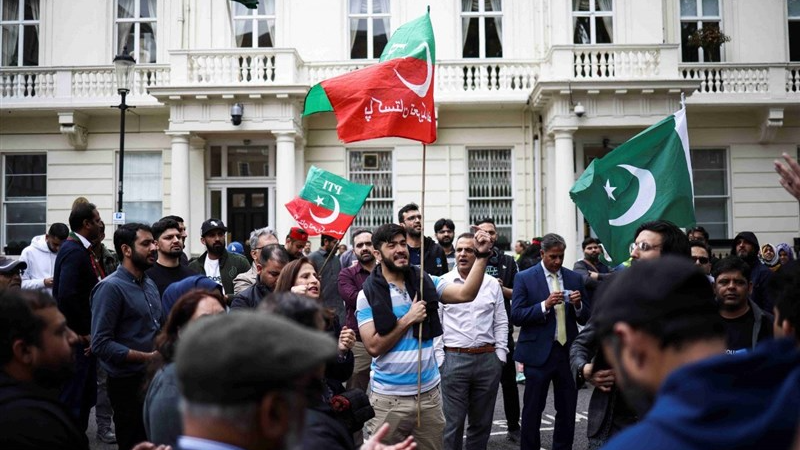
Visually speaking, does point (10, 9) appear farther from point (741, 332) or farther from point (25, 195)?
point (741, 332)

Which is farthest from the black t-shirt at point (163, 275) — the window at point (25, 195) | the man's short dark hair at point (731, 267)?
the window at point (25, 195)

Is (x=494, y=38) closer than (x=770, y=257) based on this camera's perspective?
No

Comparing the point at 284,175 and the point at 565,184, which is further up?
the point at 284,175

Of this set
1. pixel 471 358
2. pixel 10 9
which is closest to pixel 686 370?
pixel 471 358

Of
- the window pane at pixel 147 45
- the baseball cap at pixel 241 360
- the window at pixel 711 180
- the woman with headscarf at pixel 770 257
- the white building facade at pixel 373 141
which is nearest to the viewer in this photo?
the baseball cap at pixel 241 360

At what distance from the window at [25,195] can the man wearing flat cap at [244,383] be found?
1940 cm

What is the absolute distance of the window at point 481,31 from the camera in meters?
18.7

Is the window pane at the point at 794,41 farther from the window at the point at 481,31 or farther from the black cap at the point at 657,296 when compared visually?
the black cap at the point at 657,296

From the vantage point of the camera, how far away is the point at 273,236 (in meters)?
8.55

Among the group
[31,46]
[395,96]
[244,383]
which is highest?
[31,46]

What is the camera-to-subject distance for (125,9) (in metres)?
19.4

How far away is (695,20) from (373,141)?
881 centimetres

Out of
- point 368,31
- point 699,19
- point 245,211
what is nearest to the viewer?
point 245,211

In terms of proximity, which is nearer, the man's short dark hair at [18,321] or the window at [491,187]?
the man's short dark hair at [18,321]
